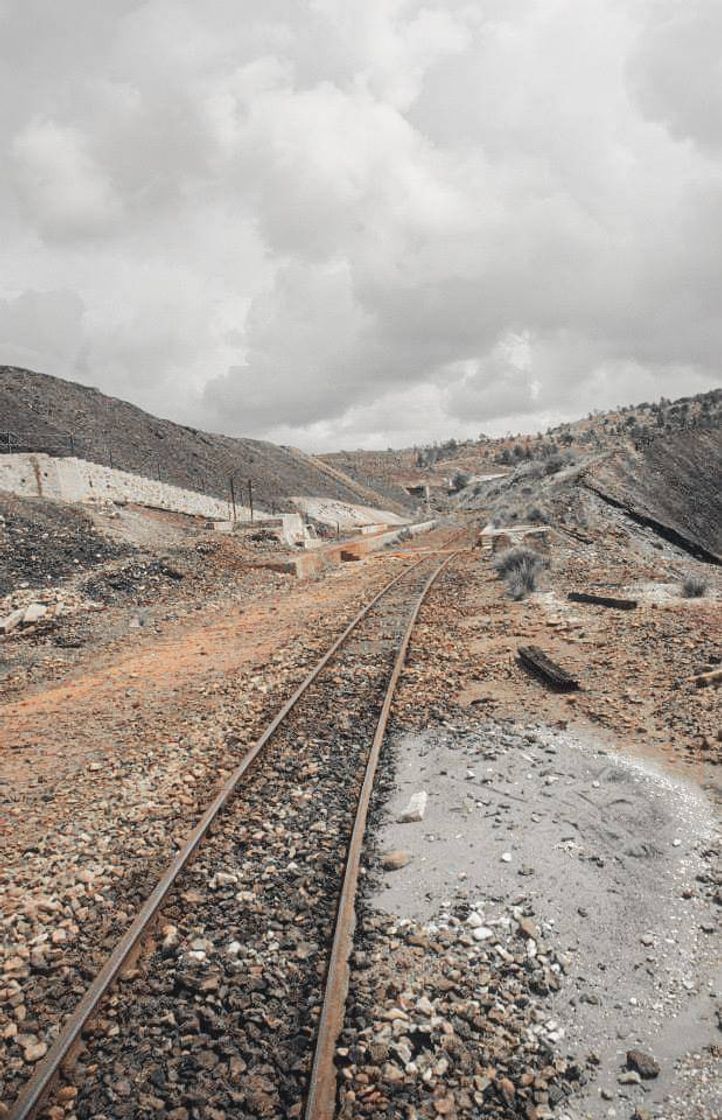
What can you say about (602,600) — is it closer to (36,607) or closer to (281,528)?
(36,607)

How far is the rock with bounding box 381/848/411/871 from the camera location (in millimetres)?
4797

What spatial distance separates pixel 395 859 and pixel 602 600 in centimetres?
961

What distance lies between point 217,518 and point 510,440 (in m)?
81.4

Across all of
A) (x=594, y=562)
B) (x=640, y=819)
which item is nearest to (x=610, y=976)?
(x=640, y=819)

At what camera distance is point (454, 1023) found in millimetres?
3422

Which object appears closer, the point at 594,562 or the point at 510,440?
the point at 594,562

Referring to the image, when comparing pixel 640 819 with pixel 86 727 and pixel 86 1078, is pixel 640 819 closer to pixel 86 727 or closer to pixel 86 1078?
pixel 86 1078

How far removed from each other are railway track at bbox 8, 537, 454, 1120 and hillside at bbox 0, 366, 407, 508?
3530 cm

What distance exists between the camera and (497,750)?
22.0ft

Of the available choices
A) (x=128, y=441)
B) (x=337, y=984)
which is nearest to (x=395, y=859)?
(x=337, y=984)

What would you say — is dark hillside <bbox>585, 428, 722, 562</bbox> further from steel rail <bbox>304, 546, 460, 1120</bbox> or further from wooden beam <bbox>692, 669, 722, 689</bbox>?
steel rail <bbox>304, 546, 460, 1120</bbox>

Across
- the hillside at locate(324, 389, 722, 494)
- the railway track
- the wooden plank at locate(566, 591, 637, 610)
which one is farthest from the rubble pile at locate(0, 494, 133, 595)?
the hillside at locate(324, 389, 722, 494)

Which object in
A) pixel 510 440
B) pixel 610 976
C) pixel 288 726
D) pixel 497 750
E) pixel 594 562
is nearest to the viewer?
→ pixel 610 976

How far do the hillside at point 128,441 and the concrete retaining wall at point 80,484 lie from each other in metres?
5.24
